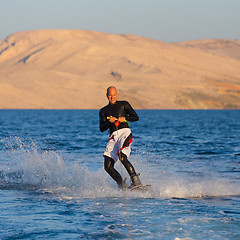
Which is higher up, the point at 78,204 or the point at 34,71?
the point at 34,71

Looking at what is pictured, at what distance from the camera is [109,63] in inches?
7653

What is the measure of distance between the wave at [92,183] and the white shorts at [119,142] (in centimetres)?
74

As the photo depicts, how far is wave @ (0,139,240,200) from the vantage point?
31.7 feet

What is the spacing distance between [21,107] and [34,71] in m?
36.6

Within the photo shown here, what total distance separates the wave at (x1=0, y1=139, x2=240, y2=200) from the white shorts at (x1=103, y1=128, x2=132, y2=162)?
29.2 inches

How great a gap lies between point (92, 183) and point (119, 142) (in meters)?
1.78

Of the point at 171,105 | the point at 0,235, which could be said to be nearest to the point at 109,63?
the point at 171,105

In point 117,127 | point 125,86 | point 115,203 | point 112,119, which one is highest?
point 125,86

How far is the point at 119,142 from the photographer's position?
9672mm

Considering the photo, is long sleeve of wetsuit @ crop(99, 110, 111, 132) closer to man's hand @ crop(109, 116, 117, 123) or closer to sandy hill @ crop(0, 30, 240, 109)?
man's hand @ crop(109, 116, 117, 123)

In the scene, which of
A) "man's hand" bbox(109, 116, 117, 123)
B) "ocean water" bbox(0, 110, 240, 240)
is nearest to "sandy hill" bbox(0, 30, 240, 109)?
"ocean water" bbox(0, 110, 240, 240)

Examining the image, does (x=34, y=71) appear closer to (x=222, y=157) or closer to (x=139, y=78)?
(x=139, y=78)

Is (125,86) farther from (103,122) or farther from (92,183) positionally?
(103,122)

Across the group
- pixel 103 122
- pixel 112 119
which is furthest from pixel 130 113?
pixel 112 119
